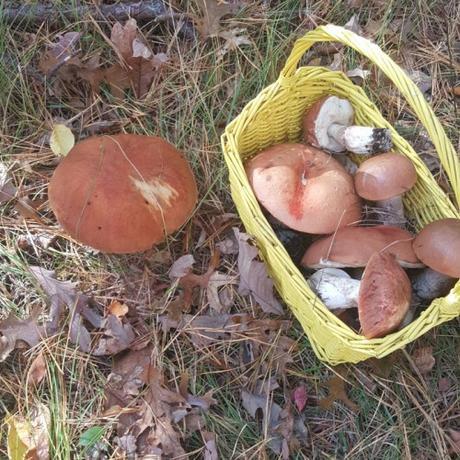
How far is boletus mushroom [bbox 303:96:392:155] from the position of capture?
2340mm

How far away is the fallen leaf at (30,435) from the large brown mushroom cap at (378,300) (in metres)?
1.25

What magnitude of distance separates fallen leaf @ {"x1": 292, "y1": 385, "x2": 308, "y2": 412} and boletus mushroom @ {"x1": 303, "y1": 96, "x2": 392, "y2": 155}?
0.97 meters

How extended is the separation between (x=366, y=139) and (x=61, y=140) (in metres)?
1.29


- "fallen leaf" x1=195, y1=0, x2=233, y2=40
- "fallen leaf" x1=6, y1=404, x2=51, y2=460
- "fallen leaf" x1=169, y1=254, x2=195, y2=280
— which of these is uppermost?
"fallen leaf" x1=195, y1=0, x2=233, y2=40

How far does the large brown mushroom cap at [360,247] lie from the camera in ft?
6.88

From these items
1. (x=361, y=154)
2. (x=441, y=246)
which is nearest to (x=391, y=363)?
(x=441, y=246)

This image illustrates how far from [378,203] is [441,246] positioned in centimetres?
38

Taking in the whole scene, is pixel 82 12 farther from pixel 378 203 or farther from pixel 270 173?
pixel 378 203

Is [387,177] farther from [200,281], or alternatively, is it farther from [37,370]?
[37,370]

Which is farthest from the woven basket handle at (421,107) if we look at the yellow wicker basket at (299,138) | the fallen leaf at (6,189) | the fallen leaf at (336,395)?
the fallen leaf at (6,189)

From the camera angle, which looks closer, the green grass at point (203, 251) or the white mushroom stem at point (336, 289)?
the white mushroom stem at point (336, 289)

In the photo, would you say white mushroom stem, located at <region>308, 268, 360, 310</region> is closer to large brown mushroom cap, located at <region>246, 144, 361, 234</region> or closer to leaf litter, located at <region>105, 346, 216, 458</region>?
large brown mushroom cap, located at <region>246, 144, 361, 234</region>

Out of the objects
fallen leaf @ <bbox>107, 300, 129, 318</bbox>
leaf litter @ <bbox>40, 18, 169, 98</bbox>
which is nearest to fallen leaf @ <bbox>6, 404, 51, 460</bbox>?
fallen leaf @ <bbox>107, 300, 129, 318</bbox>

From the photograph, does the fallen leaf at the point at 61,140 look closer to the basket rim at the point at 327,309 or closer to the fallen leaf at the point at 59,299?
the fallen leaf at the point at 59,299
